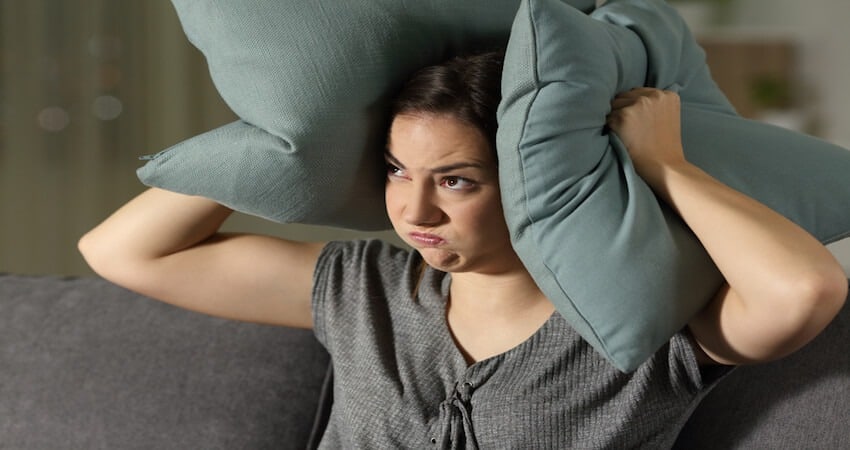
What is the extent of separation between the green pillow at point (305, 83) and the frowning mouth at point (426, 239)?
0.11 meters

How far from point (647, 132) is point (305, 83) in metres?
0.35

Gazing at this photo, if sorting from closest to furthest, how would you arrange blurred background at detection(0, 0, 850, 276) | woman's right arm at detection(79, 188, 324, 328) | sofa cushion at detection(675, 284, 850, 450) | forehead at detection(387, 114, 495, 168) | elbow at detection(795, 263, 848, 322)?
elbow at detection(795, 263, 848, 322)
forehead at detection(387, 114, 495, 168)
sofa cushion at detection(675, 284, 850, 450)
woman's right arm at detection(79, 188, 324, 328)
blurred background at detection(0, 0, 850, 276)

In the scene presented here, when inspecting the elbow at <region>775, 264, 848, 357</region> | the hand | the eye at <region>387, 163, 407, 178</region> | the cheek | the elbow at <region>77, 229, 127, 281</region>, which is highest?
the hand

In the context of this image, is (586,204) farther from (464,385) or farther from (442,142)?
(464,385)

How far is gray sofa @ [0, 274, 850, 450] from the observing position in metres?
1.39

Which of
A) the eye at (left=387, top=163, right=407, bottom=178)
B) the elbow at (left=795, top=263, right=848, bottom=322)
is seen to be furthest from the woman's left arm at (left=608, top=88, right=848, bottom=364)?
the eye at (left=387, top=163, right=407, bottom=178)

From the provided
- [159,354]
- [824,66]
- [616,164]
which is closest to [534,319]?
[616,164]

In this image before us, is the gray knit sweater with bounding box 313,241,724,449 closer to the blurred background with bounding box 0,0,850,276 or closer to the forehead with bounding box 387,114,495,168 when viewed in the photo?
the forehead with bounding box 387,114,495,168

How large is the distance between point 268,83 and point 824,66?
3.36 meters

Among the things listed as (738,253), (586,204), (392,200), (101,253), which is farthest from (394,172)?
(101,253)

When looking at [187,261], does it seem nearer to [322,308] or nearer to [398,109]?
[322,308]

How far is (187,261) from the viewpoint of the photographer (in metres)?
1.36

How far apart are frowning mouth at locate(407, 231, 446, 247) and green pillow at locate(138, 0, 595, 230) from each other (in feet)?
0.36

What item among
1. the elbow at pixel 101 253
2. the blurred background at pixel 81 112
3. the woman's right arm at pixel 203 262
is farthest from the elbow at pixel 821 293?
the blurred background at pixel 81 112
